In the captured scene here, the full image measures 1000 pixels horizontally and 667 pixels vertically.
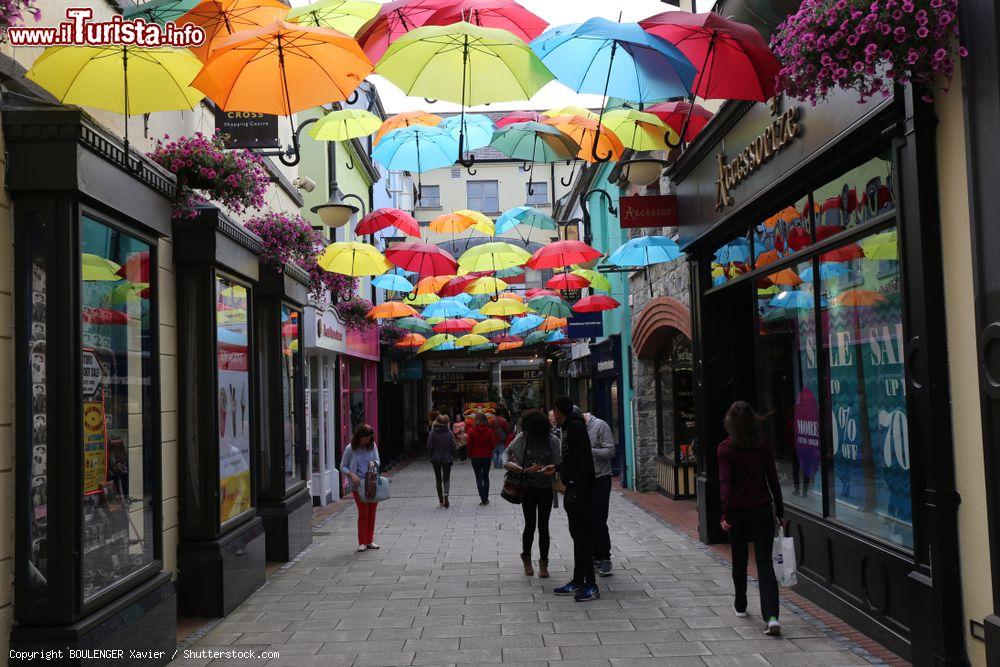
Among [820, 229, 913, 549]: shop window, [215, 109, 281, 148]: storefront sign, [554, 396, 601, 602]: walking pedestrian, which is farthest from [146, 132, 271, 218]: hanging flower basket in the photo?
[820, 229, 913, 549]: shop window

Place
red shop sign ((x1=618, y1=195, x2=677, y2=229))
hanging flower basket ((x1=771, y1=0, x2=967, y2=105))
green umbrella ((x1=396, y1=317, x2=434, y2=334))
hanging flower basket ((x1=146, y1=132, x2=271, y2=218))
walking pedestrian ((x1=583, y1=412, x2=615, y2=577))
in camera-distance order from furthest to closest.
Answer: green umbrella ((x1=396, y1=317, x2=434, y2=334)) → red shop sign ((x1=618, y1=195, x2=677, y2=229)) → walking pedestrian ((x1=583, y1=412, x2=615, y2=577)) → hanging flower basket ((x1=146, y1=132, x2=271, y2=218)) → hanging flower basket ((x1=771, y1=0, x2=967, y2=105))

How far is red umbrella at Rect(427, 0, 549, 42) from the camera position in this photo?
7004 millimetres

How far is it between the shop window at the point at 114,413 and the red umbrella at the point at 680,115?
19.5 feet

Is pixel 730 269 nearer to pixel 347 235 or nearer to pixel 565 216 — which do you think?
pixel 347 235

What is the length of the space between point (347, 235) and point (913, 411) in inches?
642

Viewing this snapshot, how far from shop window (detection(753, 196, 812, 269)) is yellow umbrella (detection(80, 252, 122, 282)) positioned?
5700 mm

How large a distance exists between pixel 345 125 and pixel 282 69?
377 centimetres

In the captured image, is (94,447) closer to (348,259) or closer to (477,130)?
(477,130)

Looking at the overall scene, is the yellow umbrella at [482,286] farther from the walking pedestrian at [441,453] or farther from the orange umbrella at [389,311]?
the walking pedestrian at [441,453]

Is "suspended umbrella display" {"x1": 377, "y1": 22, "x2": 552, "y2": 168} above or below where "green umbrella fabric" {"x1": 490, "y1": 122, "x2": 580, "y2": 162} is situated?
below

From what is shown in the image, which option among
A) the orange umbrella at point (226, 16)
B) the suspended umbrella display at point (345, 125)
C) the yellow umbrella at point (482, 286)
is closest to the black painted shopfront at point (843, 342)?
the suspended umbrella display at point (345, 125)

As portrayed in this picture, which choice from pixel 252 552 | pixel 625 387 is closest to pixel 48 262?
pixel 252 552

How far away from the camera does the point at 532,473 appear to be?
8555 mm

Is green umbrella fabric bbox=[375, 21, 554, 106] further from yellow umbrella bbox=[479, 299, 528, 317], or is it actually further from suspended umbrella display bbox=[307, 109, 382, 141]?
yellow umbrella bbox=[479, 299, 528, 317]
